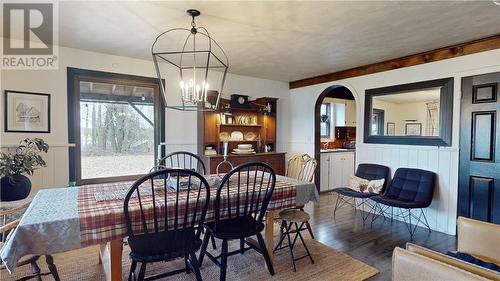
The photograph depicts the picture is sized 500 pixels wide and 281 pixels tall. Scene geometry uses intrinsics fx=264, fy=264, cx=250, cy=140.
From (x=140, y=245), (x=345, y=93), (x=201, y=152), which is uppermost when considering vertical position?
(x=345, y=93)

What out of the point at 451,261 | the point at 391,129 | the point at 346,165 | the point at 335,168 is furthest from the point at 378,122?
the point at 451,261

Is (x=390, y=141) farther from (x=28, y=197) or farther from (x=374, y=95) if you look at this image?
(x=28, y=197)

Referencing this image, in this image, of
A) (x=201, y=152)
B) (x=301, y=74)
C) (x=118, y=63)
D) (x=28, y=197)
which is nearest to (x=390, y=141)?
(x=301, y=74)

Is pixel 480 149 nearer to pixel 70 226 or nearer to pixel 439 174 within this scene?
pixel 439 174

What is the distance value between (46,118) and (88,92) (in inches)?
25.6

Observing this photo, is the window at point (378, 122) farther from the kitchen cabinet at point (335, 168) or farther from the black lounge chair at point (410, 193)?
the kitchen cabinet at point (335, 168)

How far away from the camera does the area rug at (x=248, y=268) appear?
231 cm

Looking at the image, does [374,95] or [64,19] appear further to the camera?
[374,95]

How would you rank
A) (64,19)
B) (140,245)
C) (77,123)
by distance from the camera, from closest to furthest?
(140,245)
(64,19)
(77,123)

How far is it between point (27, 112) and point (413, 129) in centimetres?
516

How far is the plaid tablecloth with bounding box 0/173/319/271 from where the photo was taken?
1.46 meters

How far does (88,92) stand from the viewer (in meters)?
3.85

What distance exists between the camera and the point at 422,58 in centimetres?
364

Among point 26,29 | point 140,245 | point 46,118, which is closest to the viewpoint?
point 140,245
